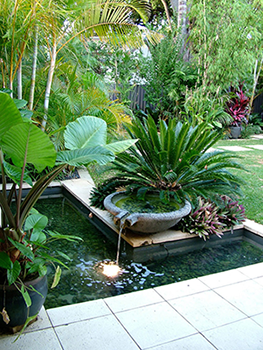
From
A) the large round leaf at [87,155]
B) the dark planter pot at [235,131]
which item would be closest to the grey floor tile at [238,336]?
the large round leaf at [87,155]

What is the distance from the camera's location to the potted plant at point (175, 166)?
4.54 m

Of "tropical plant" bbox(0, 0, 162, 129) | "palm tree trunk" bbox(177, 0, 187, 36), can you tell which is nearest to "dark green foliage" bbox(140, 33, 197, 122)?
"palm tree trunk" bbox(177, 0, 187, 36)

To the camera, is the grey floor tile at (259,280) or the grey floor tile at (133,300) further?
the grey floor tile at (259,280)

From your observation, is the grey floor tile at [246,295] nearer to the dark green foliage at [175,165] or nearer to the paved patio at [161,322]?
the paved patio at [161,322]

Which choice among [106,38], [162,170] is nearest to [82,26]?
Answer: [106,38]

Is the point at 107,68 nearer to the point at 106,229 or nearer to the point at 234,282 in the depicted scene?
the point at 106,229

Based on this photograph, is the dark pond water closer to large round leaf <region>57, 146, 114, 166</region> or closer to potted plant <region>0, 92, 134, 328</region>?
potted plant <region>0, 92, 134, 328</region>

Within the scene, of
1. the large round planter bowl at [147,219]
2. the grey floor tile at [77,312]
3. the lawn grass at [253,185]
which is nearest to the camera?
the grey floor tile at [77,312]

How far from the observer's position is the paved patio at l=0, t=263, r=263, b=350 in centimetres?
242

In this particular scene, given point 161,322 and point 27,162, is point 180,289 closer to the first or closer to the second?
point 161,322

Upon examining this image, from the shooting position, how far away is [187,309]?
2.90 meters

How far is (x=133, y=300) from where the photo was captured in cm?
300

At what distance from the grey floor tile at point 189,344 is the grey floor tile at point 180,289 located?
1.94 feet

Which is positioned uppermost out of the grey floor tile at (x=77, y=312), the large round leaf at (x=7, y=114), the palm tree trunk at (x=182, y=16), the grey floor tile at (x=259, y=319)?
the palm tree trunk at (x=182, y=16)
